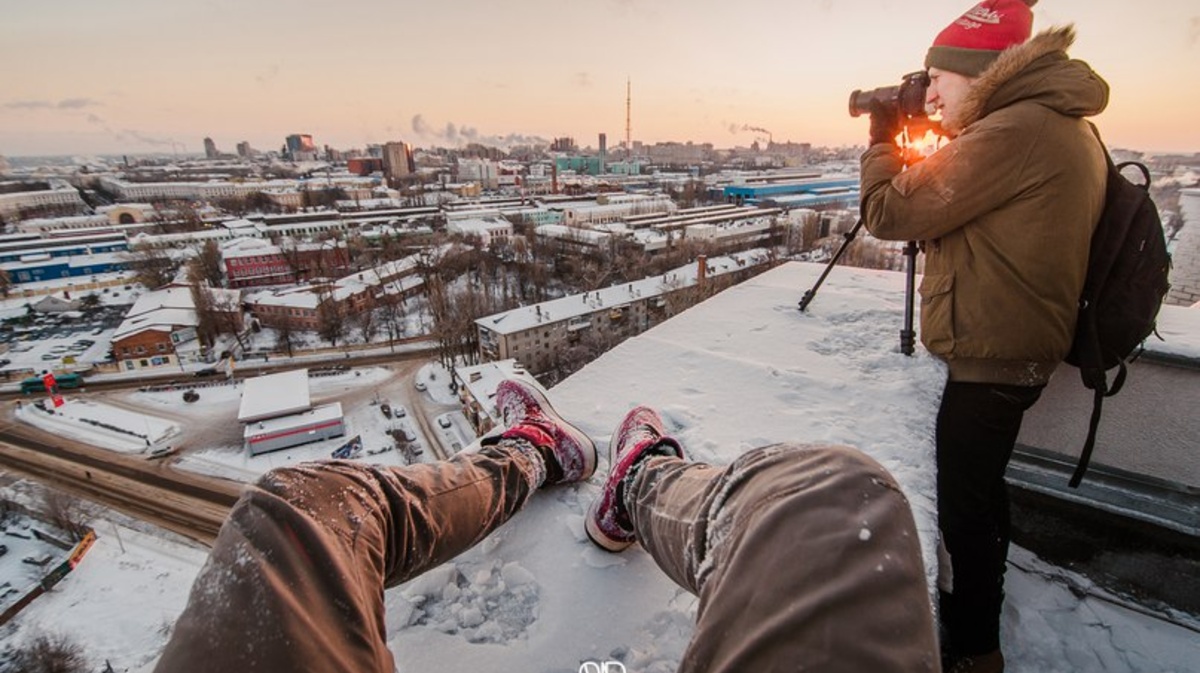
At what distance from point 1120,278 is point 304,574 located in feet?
5.41

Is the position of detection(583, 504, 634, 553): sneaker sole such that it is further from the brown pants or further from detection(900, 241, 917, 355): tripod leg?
detection(900, 241, 917, 355): tripod leg

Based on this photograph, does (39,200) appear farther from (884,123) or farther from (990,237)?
(990,237)

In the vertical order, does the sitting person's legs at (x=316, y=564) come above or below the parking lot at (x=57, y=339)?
above

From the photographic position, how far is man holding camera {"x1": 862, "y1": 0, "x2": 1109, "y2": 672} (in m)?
1.05

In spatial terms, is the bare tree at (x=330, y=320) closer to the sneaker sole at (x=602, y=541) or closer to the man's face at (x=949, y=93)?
the sneaker sole at (x=602, y=541)

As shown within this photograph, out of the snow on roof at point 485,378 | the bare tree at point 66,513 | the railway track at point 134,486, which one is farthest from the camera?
the snow on roof at point 485,378

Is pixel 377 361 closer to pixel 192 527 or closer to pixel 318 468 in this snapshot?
pixel 192 527

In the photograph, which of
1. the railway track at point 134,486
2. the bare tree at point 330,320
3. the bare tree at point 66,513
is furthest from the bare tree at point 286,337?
the bare tree at point 66,513

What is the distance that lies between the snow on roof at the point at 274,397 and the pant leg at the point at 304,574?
38.1 ft

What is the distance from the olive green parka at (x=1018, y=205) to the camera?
1042 millimetres

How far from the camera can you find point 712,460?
1.54m

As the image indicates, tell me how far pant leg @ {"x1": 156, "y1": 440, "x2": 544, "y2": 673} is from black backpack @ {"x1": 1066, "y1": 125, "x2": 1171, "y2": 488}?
1514 millimetres

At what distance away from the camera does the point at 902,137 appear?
1598 mm

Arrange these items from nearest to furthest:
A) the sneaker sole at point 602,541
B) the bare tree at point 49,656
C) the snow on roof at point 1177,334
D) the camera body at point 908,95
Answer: the sneaker sole at point 602,541 < the camera body at point 908,95 < the snow on roof at point 1177,334 < the bare tree at point 49,656
